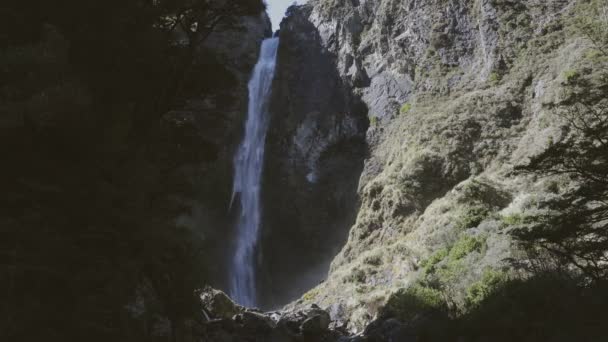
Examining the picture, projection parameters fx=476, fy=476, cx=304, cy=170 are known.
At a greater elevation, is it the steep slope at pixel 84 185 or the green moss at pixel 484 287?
the steep slope at pixel 84 185

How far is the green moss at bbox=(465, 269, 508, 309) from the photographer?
32.9 ft

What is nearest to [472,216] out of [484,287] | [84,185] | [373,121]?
[484,287]

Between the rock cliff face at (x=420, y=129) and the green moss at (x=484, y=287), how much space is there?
1.01 feet

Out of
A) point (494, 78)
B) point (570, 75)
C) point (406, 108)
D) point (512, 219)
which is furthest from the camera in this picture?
point (406, 108)

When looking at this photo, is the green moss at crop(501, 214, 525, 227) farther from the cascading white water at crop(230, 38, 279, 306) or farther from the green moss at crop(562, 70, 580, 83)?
the cascading white water at crop(230, 38, 279, 306)

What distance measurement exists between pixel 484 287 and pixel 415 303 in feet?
6.29

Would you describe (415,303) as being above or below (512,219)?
below

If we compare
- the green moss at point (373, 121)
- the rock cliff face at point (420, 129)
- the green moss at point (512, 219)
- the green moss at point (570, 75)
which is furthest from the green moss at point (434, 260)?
the green moss at point (373, 121)

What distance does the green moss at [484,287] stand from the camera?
10.0m

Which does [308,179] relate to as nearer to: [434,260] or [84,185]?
[434,260]

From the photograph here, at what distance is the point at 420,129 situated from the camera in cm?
2367

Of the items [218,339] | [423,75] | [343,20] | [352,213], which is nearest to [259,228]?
[352,213]

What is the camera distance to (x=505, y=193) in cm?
1703

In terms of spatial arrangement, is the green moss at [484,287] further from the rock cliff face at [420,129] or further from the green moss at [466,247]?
the green moss at [466,247]
